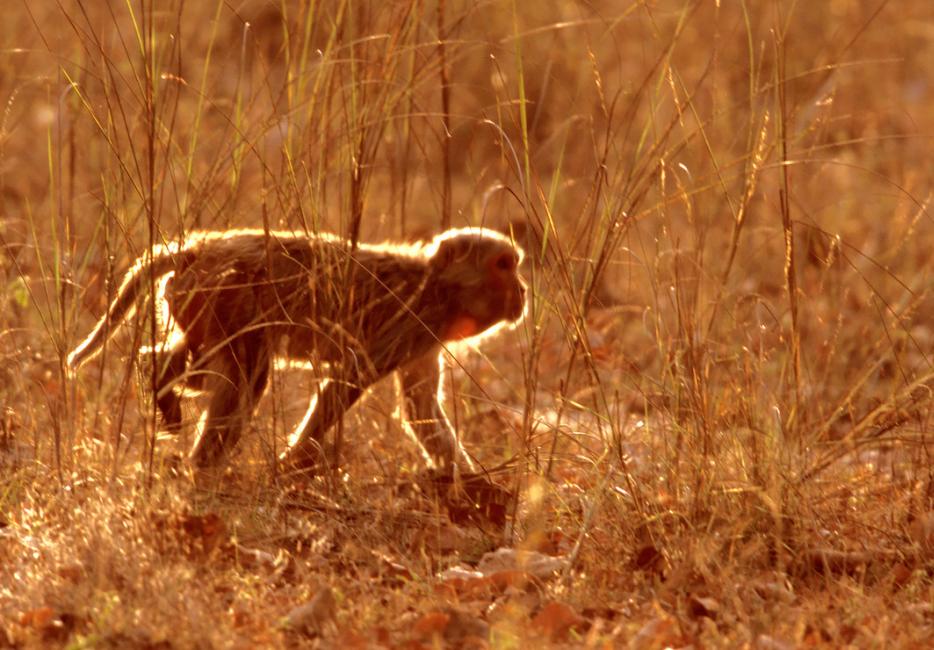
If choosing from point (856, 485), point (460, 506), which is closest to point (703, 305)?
point (856, 485)

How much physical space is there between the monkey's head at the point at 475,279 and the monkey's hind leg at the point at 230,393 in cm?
78

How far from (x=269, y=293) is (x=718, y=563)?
1.82 m

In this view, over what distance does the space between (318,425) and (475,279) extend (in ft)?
3.06

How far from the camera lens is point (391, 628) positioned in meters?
3.68

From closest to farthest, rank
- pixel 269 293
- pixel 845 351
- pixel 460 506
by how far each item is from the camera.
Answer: pixel 460 506 < pixel 269 293 < pixel 845 351

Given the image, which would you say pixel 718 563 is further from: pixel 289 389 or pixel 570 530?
pixel 289 389

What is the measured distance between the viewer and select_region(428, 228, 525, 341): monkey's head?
216 inches

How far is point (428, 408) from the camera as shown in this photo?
5719mm

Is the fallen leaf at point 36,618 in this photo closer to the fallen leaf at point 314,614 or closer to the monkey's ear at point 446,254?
the fallen leaf at point 314,614

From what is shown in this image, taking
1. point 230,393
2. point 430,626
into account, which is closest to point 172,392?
point 230,393

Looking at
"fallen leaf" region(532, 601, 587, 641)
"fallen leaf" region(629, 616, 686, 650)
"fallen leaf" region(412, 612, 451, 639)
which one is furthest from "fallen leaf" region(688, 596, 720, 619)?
"fallen leaf" region(412, 612, 451, 639)

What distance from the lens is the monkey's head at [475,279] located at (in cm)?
548

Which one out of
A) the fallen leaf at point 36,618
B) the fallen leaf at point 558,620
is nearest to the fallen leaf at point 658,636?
the fallen leaf at point 558,620

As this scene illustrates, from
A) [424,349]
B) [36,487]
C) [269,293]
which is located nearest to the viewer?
[36,487]
